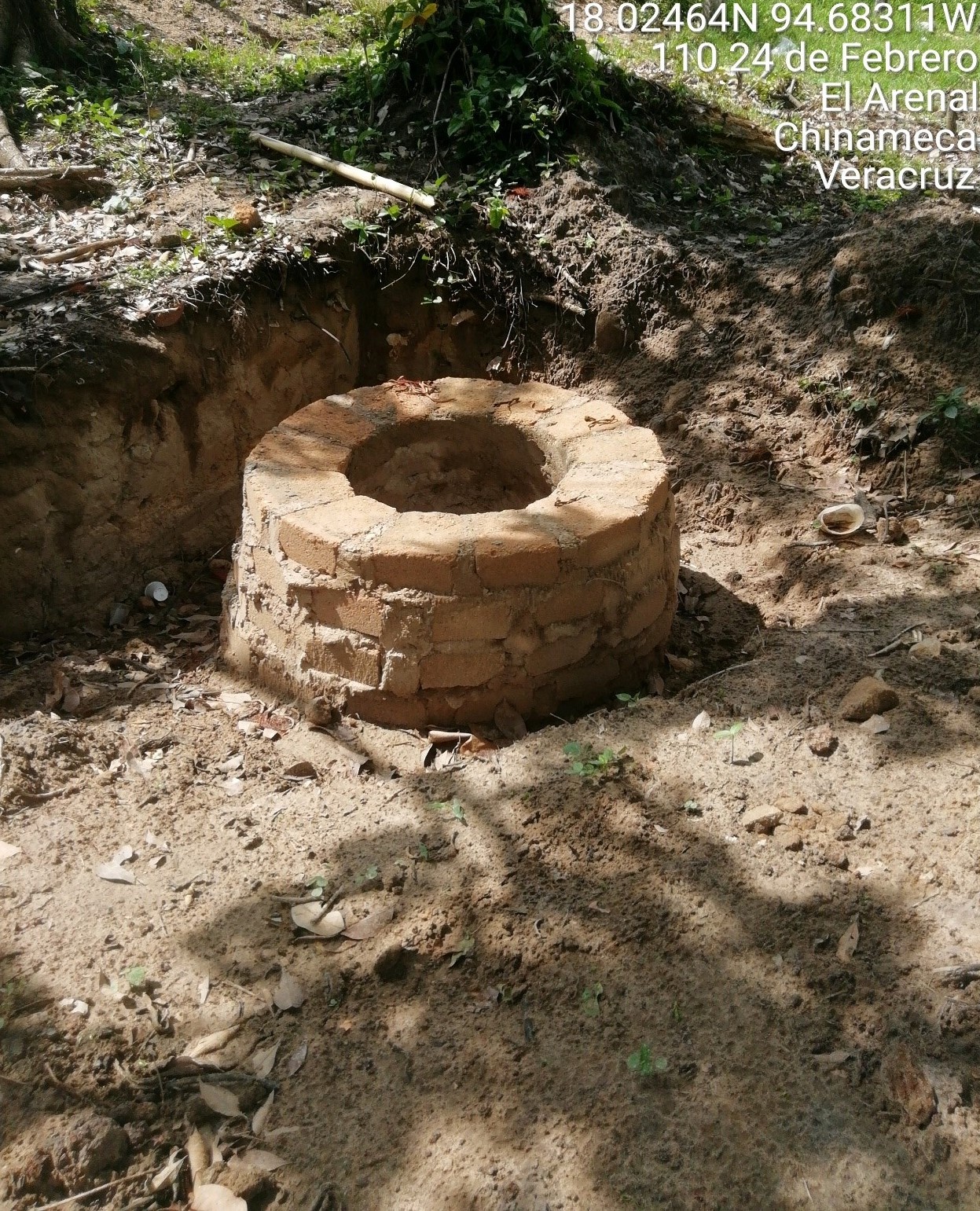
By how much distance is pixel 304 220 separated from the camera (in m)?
5.22

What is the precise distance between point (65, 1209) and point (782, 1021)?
4.75ft

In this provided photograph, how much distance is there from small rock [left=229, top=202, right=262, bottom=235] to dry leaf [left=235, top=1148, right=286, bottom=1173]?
14.2 ft

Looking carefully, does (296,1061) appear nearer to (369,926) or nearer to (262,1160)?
(262,1160)

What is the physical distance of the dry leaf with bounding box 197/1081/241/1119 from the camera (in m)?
2.08

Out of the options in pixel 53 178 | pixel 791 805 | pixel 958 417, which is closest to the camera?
pixel 791 805

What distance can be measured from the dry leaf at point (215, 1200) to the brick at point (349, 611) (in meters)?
1.67

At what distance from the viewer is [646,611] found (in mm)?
3533

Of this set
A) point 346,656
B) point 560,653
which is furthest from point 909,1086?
point 346,656

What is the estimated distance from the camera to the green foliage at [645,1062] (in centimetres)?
204

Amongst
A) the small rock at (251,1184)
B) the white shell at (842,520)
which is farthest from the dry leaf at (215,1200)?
the white shell at (842,520)

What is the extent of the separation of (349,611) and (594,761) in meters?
0.93

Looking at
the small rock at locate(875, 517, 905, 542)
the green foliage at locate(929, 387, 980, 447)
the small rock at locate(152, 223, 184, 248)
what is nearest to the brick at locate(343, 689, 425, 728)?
the small rock at locate(875, 517, 905, 542)

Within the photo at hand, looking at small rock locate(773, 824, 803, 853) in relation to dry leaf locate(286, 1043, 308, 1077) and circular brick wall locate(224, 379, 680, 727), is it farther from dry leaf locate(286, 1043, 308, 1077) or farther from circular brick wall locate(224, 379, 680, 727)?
dry leaf locate(286, 1043, 308, 1077)

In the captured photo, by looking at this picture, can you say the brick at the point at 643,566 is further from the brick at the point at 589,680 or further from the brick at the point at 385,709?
the brick at the point at 385,709
